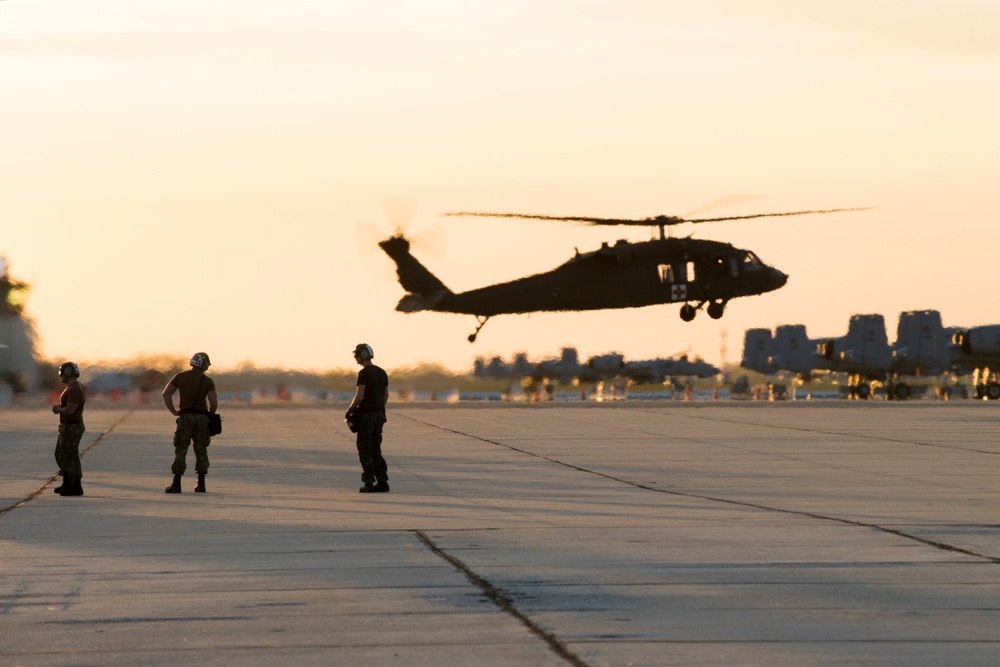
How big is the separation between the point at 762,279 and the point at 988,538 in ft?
104

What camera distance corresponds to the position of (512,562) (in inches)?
503

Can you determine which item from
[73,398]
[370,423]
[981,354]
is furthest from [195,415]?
[981,354]

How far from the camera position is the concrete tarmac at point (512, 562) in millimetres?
9055

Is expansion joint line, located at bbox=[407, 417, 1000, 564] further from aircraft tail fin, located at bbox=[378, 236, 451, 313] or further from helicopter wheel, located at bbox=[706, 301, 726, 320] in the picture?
aircraft tail fin, located at bbox=[378, 236, 451, 313]

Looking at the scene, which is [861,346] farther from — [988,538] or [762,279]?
[988,538]

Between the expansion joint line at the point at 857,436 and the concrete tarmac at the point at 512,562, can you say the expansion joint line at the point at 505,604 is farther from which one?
the expansion joint line at the point at 857,436

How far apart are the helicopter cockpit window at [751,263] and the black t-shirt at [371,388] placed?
86.1ft

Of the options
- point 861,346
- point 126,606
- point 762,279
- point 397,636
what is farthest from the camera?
point 861,346

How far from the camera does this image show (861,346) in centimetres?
8575

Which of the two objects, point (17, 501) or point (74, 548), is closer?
point (74, 548)

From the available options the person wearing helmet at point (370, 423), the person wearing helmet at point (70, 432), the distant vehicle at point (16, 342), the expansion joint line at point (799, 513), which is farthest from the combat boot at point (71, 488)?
the distant vehicle at point (16, 342)

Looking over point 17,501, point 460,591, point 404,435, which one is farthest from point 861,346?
point 460,591

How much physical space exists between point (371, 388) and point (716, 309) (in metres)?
26.4

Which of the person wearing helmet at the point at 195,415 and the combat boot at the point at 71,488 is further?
the person wearing helmet at the point at 195,415
